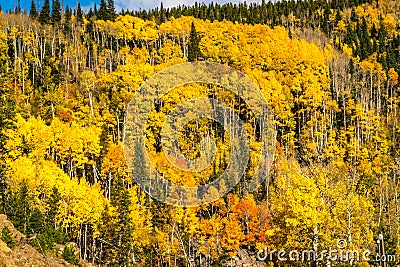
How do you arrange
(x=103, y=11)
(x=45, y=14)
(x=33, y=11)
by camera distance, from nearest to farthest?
(x=45, y=14)
(x=33, y=11)
(x=103, y=11)

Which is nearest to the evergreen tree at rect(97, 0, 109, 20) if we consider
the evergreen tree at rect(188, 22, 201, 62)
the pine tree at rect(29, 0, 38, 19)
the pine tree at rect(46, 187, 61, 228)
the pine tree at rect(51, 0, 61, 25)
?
the pine tree at rect(51, 0, 61, 25)

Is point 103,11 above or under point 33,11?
above

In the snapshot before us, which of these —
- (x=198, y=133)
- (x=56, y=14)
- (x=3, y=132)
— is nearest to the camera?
(x=3, y=132)

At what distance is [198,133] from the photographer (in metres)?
62.5

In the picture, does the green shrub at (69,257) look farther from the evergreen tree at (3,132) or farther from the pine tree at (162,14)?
the pine tree at (162,14)

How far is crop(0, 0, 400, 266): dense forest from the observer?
34281 millimetres

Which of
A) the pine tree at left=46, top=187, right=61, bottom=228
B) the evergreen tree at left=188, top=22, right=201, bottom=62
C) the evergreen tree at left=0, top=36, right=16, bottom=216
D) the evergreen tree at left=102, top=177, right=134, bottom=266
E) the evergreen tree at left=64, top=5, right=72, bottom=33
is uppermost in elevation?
the evergreen tree at left=64, top=5, right=72, bottom=33

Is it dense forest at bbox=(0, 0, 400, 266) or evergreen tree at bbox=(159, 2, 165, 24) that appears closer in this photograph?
dense forest at bbox=(0, 0, 400, 266)

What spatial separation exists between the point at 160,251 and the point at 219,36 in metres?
60.2

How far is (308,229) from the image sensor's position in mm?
28766

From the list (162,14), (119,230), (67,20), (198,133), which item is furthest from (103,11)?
(119,230)

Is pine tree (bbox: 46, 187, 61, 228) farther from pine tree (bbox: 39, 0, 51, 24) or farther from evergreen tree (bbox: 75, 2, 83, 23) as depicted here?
evergreen tree (bbox: 75, 2, 83, 23)

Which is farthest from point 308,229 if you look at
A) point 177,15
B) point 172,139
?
point 177,15

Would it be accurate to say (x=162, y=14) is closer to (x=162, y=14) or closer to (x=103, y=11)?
(x=162, y=14)
